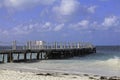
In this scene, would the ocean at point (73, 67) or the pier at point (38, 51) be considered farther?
the pier at point (38, 51)

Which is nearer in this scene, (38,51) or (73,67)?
(73,67)

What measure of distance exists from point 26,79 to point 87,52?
144ft

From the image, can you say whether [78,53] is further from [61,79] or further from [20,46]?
[61,79]

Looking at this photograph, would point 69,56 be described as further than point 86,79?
Yes

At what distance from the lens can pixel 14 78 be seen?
1973 centimetres

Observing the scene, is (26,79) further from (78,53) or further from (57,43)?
(78,53)

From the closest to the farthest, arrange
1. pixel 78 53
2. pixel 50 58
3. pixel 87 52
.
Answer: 1. pixel 50 58
2. pixel 78 53
3. pixel 87 52

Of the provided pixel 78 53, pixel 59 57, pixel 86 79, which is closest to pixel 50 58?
pixel 59 57

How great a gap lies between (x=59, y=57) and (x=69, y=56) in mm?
4131

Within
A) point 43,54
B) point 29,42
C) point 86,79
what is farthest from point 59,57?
point 86,79

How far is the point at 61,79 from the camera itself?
2025cm

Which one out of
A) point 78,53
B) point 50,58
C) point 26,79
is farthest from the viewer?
point 78,53

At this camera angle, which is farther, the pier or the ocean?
the pier

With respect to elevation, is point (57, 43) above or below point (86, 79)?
above
